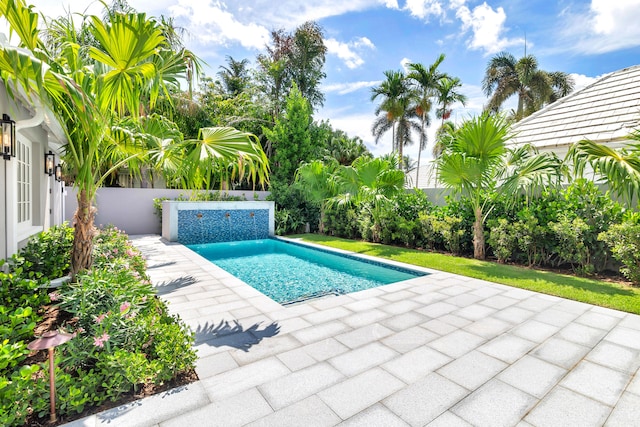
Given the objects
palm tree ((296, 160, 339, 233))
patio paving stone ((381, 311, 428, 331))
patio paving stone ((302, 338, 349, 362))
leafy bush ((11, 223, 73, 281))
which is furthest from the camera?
palm tree ((296, 160, 339, 233))

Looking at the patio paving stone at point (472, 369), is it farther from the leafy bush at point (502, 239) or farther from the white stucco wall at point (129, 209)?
the white stucco wall at point (129, 209)

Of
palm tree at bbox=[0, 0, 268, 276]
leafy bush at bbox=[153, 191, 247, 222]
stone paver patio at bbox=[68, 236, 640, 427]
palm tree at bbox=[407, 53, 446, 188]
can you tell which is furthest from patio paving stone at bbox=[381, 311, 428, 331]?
palm tree at bbox=[407, 53, 446, 188]

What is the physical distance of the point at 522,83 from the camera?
25125 mm

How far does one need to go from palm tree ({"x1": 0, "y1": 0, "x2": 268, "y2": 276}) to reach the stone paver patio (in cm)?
216

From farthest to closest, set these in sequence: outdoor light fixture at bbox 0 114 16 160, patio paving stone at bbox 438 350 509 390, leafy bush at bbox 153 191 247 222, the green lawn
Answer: leafy bush at bbox 153 191 247 222, the green lawn, outdoor light fixture at bbox 0 114 16 160, patio paving stone at bbox 438 350 509 390

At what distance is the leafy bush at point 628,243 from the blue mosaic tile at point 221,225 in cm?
1144

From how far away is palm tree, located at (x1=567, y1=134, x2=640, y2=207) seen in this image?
5492mm

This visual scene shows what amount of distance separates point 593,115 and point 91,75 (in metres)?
13.8

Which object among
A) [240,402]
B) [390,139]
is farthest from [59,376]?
[390,139]

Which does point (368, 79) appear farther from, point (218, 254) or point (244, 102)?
point (218, 254)

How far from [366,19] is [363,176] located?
551 cm

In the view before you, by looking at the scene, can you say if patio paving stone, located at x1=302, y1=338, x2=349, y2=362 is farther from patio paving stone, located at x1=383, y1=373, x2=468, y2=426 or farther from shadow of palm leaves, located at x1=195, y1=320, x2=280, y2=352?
patio paving stone, located at x1=383, y1=373, x2=468, y2=426

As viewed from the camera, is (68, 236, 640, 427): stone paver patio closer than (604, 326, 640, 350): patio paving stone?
Yes

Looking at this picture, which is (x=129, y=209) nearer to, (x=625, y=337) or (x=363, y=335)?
(x=363, y=335)
